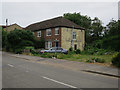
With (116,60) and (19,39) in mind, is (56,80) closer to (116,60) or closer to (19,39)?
(116,60)

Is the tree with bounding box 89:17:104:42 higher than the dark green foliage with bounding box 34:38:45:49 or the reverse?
higher

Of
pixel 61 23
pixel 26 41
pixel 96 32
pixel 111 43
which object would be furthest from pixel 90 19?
pixel 111 43

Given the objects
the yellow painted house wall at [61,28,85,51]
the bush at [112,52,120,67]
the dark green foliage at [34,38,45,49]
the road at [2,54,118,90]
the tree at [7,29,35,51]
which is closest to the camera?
the road at [2,54,118,90]

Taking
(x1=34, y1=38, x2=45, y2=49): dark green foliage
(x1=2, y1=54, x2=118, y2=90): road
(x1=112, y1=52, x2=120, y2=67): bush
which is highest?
(x1=34, y1=38, x2=45, y2=49): dark green foliage

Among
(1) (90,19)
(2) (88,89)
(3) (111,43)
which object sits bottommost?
(2) (88,89)

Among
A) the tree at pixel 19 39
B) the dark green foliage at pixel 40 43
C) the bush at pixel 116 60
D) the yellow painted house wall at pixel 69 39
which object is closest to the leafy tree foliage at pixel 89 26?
the yellow painted house wall at pixel 69 39

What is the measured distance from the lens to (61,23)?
104 feet

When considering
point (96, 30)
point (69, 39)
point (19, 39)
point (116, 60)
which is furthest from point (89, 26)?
point (116, 60)

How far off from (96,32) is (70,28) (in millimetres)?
21037

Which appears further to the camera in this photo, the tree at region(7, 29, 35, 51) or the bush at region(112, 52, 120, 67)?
the tree at region(7, 29, 35, 51)

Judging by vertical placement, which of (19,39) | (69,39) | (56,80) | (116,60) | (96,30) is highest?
(96,30)

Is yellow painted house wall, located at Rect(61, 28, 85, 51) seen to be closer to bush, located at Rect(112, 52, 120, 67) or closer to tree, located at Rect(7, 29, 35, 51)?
tree, located at Rect(7, 29, 35, 51)

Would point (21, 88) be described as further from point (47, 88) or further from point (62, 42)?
point (62, 42)

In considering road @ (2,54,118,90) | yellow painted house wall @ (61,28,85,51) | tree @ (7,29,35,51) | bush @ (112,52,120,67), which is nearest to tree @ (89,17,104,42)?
yellow painted house wall @ (61,28,85,51)
